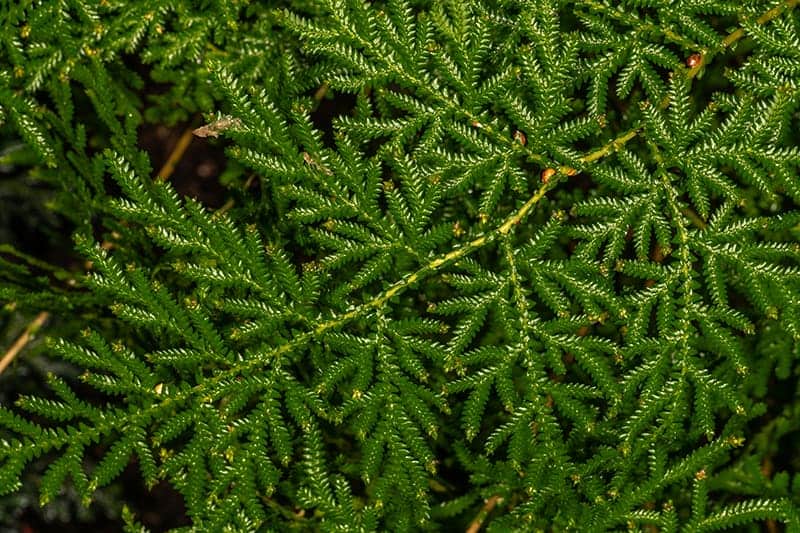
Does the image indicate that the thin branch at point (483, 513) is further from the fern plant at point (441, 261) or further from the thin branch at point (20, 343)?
the thin branch at point (20, 343)

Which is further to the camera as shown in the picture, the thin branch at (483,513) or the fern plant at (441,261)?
the thin branch at (483,513)

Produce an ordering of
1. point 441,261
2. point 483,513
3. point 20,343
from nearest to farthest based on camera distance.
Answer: point 441,261
point 483,513
point 20,343

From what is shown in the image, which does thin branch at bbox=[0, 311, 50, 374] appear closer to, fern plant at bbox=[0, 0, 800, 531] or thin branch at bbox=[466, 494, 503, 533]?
fern plant at bbox=[0, 0, 800, 531]

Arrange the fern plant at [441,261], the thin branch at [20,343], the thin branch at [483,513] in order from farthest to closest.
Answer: the thin branch at [20,343] → the thin branch at [483,513] → the fern plant at [441,261]

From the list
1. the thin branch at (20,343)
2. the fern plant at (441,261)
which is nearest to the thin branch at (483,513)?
the fern plant at (441,261)

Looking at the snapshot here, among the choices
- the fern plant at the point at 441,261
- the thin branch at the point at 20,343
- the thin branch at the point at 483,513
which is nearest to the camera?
the fern plant at the point at 441,261

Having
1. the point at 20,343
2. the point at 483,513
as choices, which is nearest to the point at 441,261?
the point at 483,513

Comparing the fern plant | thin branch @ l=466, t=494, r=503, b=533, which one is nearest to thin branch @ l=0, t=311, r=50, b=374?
the fern plant

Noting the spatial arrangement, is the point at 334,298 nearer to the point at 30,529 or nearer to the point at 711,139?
the point at 711,139

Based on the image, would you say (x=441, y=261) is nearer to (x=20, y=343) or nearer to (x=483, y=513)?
(x=483, y=513)
